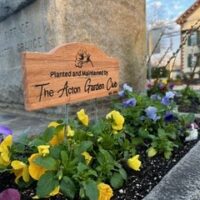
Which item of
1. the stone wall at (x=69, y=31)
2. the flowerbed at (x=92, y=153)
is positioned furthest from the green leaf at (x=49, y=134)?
the stone wall at (x=69, y=31)

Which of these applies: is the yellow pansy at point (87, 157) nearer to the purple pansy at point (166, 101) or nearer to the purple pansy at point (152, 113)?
the purple pansy at point (152, 113)

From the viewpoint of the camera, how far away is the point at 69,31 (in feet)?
7.02

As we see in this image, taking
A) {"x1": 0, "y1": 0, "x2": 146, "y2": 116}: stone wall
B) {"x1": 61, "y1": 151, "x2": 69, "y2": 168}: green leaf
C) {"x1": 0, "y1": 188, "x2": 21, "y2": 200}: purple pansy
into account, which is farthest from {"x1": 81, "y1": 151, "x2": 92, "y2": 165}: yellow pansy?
{"x1": 0, "y1": 0, "x2": 146, "y2": 116}: stone wall

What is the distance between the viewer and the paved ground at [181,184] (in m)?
1.06

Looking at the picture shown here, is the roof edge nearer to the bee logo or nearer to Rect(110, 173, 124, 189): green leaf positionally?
the bee logo

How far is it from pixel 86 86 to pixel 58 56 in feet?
0.73

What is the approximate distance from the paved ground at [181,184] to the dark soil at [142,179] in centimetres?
7

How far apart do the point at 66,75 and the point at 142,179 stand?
1.72ft

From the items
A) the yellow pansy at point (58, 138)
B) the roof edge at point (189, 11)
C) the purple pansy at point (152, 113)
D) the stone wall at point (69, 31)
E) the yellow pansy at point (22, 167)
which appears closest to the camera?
the yellow pansy at point (22, 167)

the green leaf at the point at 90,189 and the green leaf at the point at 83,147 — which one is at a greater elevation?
the green leaf at the point at 83,147

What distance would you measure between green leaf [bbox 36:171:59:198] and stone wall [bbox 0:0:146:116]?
49.4 inches

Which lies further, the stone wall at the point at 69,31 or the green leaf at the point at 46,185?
the stone wall at the point at 69,31

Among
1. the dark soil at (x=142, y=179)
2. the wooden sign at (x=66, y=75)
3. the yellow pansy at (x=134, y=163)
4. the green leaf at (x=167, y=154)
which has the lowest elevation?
the dark soil at (x=142, y=179)

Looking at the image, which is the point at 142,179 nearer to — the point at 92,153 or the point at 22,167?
the point at 92,153
